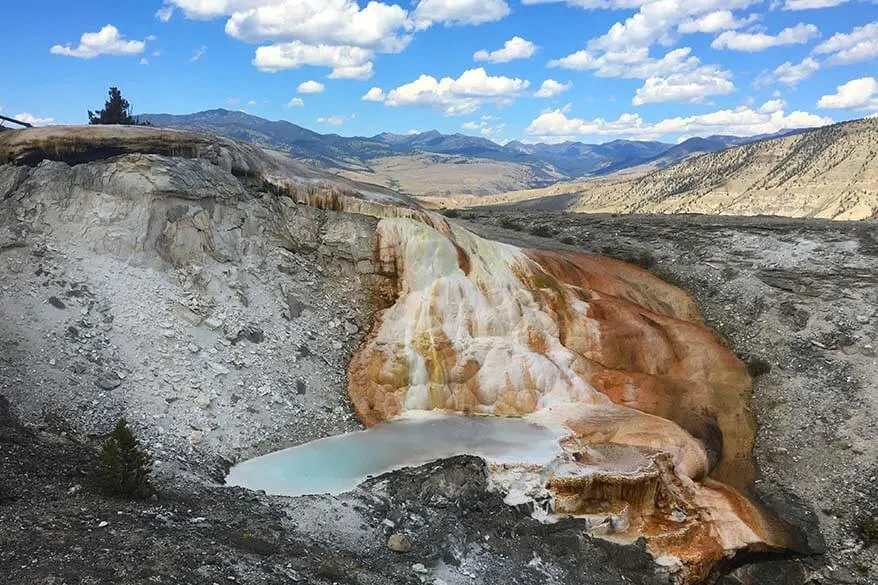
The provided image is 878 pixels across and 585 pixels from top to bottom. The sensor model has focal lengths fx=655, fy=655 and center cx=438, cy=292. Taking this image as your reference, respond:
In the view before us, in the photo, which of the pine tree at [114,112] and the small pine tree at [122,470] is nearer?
the small pine tree at [122,470]

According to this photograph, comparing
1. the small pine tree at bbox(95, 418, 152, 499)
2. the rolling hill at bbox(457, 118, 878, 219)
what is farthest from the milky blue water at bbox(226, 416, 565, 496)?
the rolling hill at bbox(457, 118, 878, 219)

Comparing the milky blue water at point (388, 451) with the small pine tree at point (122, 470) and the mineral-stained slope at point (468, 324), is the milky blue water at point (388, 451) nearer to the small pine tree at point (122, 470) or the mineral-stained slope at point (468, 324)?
the mineral-stained slope at point (468, 324)

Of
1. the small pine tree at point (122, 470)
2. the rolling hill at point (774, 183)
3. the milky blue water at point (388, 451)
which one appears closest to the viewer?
the small pine tree at point (122, 470)

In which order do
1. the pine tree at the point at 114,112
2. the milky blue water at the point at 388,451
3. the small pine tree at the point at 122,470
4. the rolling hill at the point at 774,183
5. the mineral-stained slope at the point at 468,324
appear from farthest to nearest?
the rolling hill at the point at 774,183 → the pine tree at the point at 114,112 → the mineral-stained slope at the point at 468,324 → the milky blue water at the point at 388,451 → the small pine tree at the point at 122,470

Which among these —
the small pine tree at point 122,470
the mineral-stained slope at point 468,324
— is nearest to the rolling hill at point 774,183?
the mineral-stained slope at point 468,324

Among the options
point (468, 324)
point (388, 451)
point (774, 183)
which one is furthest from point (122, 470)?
point (774, 183)

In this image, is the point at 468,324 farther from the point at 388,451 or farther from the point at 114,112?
the point at 114,112
